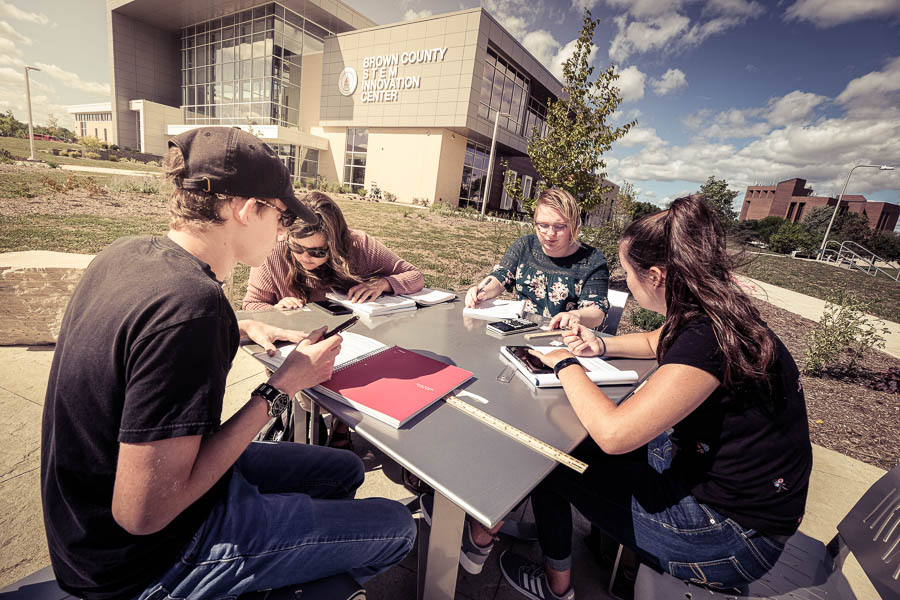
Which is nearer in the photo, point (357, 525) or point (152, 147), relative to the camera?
point (357, 525)

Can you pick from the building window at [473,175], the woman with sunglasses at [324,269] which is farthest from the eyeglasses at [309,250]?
the building window at [473,175]

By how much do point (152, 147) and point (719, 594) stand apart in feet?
147

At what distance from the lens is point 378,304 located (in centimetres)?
235

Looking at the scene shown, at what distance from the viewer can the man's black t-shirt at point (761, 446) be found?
4.15 feet

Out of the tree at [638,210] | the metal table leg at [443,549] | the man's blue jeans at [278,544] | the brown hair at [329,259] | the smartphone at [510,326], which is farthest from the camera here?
the brown hair at [329,259]

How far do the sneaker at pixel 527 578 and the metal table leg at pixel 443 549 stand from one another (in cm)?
67

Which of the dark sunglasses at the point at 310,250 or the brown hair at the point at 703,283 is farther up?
the brown hair at the point at 703,283

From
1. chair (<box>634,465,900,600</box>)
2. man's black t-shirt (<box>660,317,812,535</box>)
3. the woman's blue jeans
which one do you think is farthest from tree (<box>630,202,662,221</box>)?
chair (<box>634,465,900,600</box>)

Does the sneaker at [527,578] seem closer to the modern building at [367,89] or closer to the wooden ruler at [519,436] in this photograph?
the wooden ruler at [519,436]

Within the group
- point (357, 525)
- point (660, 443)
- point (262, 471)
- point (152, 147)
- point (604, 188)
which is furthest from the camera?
point (152, 147)

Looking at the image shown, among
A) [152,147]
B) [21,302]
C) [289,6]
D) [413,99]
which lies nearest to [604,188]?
[21,302]

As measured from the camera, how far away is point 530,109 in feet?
93.4

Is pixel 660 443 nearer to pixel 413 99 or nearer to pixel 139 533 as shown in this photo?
pixel 139 533

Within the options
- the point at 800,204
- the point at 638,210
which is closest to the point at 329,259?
the point at 638,210
